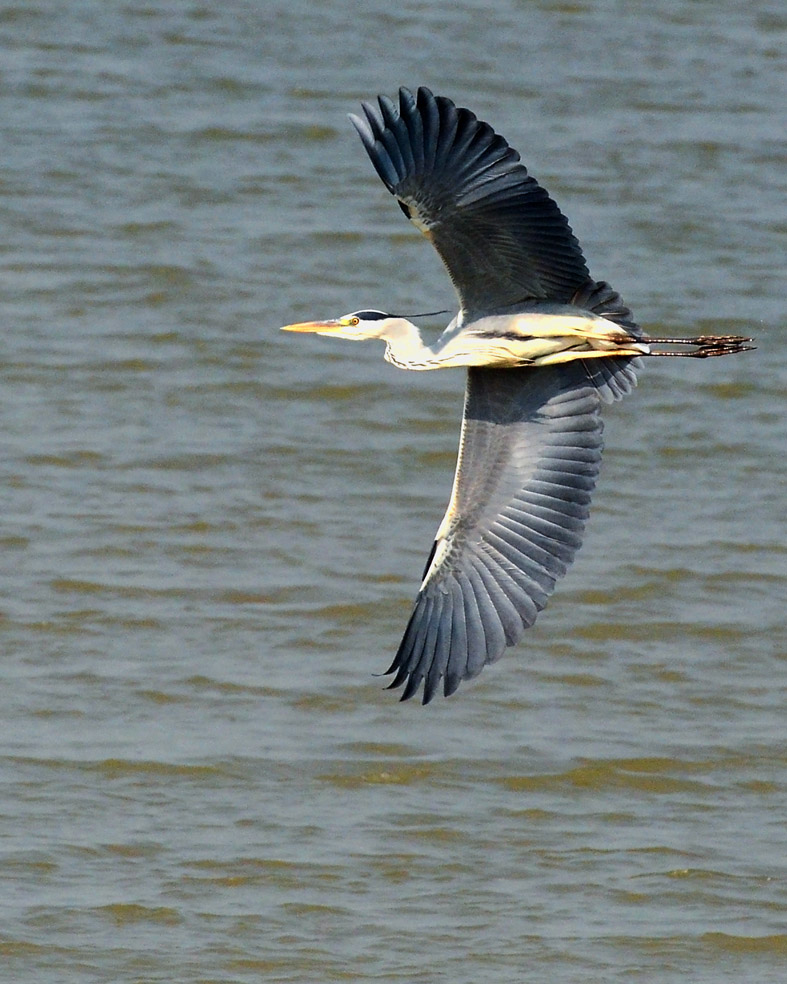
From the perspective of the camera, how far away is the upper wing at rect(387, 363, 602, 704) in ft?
21.3

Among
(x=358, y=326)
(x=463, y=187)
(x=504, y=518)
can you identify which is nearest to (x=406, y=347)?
(x=358, y=326)

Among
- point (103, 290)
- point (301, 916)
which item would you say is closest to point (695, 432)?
point (103, 290)

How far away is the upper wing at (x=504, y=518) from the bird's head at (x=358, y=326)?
0.34 meters

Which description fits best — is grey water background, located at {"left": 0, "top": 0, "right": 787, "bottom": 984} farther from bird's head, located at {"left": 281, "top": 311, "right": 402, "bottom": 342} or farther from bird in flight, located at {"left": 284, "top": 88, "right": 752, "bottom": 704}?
bird's head, located at {"left": 281, "top": 311, "right": 402, "bottom": 342}

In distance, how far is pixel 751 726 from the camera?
819cm

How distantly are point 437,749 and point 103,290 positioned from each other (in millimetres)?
4903

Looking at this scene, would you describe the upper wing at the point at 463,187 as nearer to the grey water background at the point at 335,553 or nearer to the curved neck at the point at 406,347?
the curved neck at the point at 406,347

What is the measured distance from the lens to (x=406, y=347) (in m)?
6.80

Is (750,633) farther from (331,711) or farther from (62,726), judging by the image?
(62,726)

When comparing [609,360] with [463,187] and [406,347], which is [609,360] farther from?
[463,187]

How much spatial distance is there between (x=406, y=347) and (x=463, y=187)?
790 mm

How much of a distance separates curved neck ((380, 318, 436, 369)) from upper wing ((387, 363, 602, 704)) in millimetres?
265

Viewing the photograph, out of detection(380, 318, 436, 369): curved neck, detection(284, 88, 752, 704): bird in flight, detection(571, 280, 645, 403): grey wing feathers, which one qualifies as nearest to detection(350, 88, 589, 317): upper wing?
detection(284, 88, 752, 704): bird in flight

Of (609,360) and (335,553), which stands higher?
(609,360)
